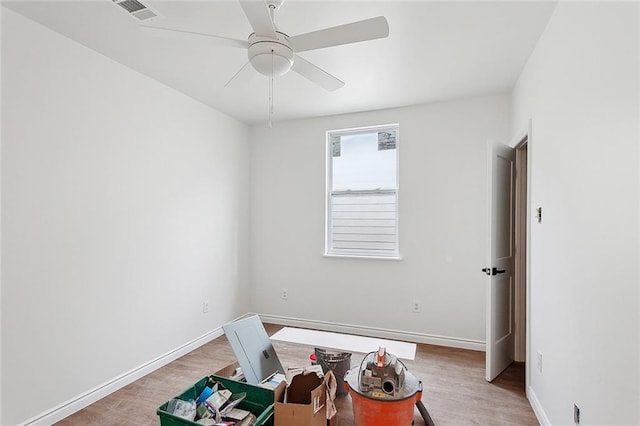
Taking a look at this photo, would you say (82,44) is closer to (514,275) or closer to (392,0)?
(392,0)

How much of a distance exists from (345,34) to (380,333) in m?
3.16

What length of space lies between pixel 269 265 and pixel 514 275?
2765mm

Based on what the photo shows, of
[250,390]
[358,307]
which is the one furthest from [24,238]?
[358,307]

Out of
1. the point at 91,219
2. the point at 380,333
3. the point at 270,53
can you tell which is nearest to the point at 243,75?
the point at 270,53

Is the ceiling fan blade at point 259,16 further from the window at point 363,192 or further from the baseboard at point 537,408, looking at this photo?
the baseboard at point 537,408

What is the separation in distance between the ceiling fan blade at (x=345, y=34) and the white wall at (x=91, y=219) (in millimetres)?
1718

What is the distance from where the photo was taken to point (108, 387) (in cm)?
256

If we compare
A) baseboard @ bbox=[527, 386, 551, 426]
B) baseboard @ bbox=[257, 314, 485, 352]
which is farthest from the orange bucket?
baseboard @ bbox=[257, 314, 485, 352]

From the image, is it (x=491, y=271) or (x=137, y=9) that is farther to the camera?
(x=491, y=271)

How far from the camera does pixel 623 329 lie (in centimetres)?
123

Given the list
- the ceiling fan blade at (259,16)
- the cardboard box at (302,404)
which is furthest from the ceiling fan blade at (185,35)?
the cardboard box at (302,404)

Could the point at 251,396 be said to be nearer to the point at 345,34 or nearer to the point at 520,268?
the point at 345,34

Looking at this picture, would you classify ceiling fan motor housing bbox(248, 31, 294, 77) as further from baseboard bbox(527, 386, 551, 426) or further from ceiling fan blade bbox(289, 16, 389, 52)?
baseboard bbox(527, 386, 551, 426)

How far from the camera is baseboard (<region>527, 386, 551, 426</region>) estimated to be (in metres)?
2.10
